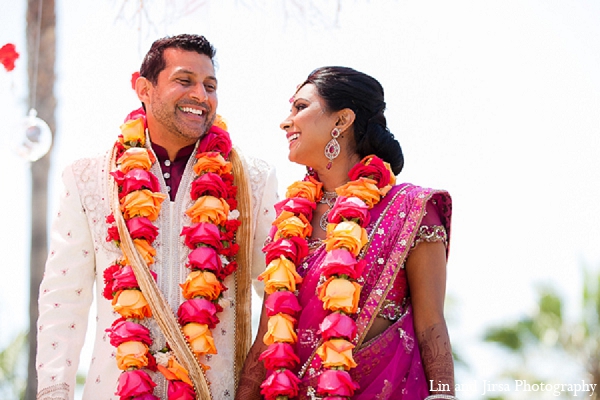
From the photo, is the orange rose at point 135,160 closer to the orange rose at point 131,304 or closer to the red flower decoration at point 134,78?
the red flower decoration at point 134,78

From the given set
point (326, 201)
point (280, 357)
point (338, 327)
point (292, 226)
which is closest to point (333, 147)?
point (326, 201)

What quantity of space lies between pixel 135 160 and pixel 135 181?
0.12 metres

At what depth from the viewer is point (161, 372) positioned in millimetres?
3480

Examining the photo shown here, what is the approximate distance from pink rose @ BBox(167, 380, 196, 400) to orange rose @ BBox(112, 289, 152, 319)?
0.97 ft

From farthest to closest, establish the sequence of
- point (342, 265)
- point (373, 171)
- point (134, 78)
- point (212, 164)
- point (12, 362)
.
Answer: point (12, 362) < point (134, 78) < point (212, 164) < point (373, 171) < point (342, 265)

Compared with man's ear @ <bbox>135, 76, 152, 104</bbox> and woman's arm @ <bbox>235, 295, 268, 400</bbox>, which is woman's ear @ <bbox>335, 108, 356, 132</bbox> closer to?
woman's arm @ <bbox>235, 295, 268, 400</bbox>

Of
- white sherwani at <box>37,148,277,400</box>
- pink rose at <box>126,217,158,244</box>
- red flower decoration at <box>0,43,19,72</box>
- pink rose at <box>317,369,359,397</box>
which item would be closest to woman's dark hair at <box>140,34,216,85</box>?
white sherwani at <box>37,148,277,400</box>

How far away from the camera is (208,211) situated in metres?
3.65

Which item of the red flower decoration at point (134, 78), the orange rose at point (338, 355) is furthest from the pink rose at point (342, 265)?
the red flower decoration at point (134, 78)

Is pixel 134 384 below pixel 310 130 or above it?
below

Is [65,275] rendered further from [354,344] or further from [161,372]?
[354,344]

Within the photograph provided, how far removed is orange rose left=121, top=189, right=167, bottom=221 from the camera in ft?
11.9

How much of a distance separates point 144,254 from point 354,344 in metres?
0.94

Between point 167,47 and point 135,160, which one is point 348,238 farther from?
point 167,47
